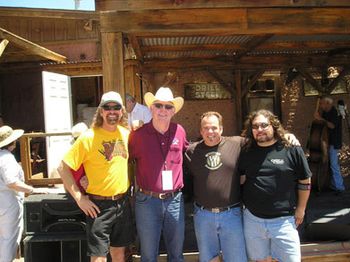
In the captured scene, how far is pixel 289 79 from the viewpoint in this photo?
9.03 metres

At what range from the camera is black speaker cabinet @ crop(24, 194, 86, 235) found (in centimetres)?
391

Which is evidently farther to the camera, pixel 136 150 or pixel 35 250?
pixel 35 250

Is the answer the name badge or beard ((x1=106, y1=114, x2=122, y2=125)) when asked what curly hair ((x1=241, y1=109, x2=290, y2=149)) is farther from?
beard ((x1=106, y1=114, x2=122, y2=125))

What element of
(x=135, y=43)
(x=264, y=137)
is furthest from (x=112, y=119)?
(x=135, y=43)

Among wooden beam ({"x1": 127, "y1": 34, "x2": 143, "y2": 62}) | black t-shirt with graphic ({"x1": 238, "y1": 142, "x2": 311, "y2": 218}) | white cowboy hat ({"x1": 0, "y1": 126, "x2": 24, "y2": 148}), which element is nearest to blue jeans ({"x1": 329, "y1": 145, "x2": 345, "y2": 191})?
wooden beam ({"x1": 127, "y1": 34, "x2": 143, "y2": 62})

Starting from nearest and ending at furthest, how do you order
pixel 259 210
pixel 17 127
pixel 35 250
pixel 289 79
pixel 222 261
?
pixel 259 210, pixel 222 261, pixel 35 250, pixel 289 79, pixel 17 127

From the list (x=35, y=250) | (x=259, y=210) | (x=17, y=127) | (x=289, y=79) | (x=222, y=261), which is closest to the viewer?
(x=259, y=210)

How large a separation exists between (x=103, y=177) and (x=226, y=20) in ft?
6.72

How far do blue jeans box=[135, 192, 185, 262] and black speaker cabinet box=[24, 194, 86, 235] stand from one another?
92 centimetres

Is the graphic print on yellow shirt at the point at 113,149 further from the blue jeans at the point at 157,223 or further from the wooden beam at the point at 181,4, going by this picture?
the wooden beam at the point at 181,4

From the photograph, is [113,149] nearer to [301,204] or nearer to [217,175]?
[217,175]

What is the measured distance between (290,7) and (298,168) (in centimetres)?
184

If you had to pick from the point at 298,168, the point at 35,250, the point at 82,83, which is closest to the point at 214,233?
the point at 298,168

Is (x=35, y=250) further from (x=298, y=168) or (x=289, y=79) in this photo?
(x=289, y=79)
